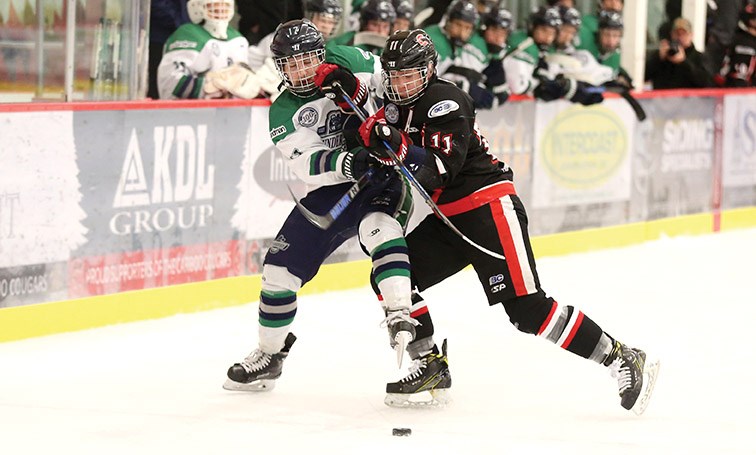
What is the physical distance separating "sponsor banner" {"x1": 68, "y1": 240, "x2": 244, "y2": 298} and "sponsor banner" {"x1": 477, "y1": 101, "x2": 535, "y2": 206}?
188cm

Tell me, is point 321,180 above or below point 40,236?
above

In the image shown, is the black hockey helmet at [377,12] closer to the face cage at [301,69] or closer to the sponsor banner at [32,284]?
the sponsor banner at [32,284]

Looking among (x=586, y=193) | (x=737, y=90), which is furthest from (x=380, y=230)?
(x=737, y=90)

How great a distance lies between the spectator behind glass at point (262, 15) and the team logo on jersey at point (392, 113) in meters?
3.05

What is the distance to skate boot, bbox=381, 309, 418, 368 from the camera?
4.35 metres

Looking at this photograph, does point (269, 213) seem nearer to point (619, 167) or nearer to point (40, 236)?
point (40, 236)

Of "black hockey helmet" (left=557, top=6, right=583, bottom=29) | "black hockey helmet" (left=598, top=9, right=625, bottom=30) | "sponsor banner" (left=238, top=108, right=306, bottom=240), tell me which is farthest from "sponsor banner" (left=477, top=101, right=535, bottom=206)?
"sponsor banner" (left=238, top=108, right=306, bottom=240)

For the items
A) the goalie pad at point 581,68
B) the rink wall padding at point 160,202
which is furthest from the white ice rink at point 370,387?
the goalie pad at point 581,68

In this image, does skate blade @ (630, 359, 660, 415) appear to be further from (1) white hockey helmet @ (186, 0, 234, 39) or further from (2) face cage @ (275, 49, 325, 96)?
(1) white hockey helmet @ (186, 0, 234, 39)

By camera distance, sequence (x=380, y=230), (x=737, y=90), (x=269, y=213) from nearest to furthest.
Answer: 1. (x=380, y=230)
2. (x=269, y=213)
3. (x=737, y=90)

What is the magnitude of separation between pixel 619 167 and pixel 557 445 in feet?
15.4

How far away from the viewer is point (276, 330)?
15.8 ft

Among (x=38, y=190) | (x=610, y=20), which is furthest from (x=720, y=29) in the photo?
(x=38, y=190)

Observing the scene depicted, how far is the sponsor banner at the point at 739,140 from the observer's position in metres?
9.52
